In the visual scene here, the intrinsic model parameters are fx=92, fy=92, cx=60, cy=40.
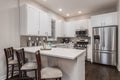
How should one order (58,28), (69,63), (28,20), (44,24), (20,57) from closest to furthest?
1. (69,63)
2. (20,57)
3. (28,20)
4. (44,24)
5. (58,28)

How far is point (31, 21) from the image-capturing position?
3328mm

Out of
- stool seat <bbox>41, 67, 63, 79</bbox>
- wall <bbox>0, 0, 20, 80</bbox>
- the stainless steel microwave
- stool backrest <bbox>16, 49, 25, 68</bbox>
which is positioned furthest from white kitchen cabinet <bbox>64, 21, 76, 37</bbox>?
stool seat <bbox>41, 67, 63, 79</bbox>

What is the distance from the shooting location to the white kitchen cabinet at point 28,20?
10.4 feet

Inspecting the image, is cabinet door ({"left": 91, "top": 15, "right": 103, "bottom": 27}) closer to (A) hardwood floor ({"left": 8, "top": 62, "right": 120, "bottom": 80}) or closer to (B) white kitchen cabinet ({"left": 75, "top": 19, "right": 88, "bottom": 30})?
(B) white kitchen cabinet ({"left": 75, "top": 19, "right": 88, "bottom": 30})

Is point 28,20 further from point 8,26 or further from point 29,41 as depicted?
point 29,41

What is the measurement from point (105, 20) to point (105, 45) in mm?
1209

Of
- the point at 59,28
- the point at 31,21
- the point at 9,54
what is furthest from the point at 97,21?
the point at 9,54

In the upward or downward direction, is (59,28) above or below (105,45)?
above

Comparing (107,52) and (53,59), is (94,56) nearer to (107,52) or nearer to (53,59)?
(107,52)

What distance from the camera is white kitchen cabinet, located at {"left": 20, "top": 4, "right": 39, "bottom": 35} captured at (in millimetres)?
3182

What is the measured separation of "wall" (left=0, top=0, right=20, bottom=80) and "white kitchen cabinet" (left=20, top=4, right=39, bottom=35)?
18cm

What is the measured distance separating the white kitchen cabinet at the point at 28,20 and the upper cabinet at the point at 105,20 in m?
3.04

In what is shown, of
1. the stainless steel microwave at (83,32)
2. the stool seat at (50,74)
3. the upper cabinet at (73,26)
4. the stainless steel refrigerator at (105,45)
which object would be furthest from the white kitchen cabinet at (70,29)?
the stool seat at (50,74)

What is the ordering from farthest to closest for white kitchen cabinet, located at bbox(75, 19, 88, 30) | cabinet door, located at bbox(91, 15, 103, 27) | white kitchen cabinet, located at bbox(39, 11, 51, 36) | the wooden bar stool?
white kitchen cabinet, located at bbox(75, 19, 88, 30), cabinet door, located at bbox(91, 15, 103, 27), white kitchen cabinet, located at bbox(39, 11, 51, 36), the wooden bar stool
